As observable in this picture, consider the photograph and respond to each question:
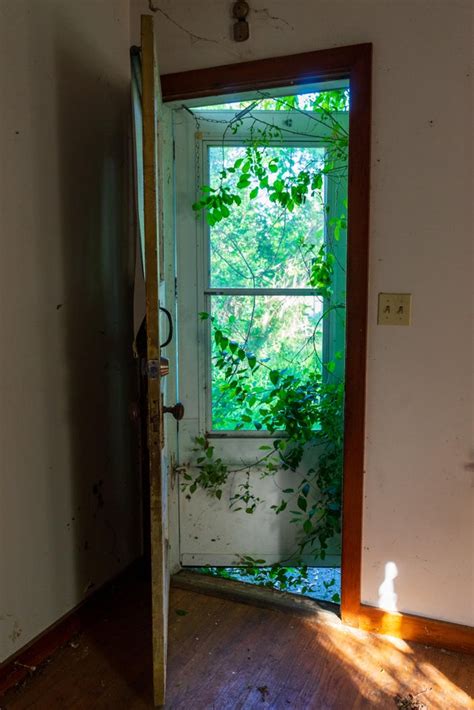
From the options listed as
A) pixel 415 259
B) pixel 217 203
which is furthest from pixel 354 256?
pixel 217 203

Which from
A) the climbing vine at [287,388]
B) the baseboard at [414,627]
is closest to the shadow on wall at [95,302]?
the climbing vine at [287,388]

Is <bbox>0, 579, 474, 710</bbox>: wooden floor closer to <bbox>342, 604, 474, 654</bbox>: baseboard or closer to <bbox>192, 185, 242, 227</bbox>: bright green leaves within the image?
<bbox>342, 604, 474, 654</bbox>: baseboard

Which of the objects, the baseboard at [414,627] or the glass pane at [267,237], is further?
the glass pane at [267,237]

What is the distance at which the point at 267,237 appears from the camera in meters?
2.21

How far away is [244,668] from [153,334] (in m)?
1.13

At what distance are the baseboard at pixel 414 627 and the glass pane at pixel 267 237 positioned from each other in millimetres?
1319

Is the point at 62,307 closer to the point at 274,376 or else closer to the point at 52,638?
the point at 274,376

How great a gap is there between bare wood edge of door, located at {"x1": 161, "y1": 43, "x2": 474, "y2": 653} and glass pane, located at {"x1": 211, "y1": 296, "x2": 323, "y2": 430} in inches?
22.0

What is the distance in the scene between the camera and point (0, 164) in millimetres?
1396

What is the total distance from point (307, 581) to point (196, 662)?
883 millimetres

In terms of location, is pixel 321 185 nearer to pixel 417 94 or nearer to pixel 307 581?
pixel 417 94

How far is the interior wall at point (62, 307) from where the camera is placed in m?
1.46

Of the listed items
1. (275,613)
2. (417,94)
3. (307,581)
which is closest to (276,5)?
(417,94)

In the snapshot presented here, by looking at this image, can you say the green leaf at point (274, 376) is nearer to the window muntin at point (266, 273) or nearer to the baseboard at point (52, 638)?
the window muntin at point (266, 273)
